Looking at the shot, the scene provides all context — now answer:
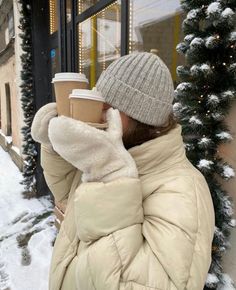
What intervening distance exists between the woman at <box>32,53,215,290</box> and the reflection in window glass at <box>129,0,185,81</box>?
1.32m

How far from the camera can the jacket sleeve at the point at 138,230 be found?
2.85ft

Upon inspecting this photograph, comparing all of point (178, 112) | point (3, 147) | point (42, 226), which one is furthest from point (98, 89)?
point (3, 147)

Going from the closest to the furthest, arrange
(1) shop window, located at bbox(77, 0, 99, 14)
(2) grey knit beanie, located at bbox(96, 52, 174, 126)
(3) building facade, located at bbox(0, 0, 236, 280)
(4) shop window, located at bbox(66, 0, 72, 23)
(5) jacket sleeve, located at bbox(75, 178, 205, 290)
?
(5) jacket sleeve, located at bbox(75, 178, 205, 290) → (2) grey knit beanie, located at bbox(96, 52, 174, 126) → (3) building facade, located at bbox(0, 0, 236, 280) → (1) shop window, located at bbox(77, 0, 99, 14) → (4) shop window, located at bbox(66, 0, 72, 23)

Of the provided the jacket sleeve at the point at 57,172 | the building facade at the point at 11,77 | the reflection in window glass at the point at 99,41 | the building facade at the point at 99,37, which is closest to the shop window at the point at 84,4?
the building facade at the point at 99,37

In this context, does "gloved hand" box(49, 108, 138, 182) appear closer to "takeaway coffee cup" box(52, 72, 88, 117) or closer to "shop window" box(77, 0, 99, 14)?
"takeaway coffee cup" box(52, 72, 88, 117)

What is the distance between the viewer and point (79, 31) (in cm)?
374

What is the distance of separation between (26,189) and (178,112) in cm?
423

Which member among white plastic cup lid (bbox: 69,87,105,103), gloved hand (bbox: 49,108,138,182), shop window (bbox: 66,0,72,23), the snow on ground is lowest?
the snow on ground

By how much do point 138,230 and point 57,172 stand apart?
23.7 inches

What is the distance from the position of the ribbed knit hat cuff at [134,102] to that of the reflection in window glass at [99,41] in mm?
2118

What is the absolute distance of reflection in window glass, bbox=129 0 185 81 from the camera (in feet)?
7.72

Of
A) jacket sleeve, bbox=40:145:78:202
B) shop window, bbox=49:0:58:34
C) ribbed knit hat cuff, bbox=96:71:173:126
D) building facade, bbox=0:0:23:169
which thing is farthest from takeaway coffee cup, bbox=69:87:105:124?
building facade, bbox=0:0:23:169

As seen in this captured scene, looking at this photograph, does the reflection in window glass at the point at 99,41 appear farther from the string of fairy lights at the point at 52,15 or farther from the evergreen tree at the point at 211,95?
the evergreen tree at the point at 211,95

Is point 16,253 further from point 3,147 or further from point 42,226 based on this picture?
point 3,147
